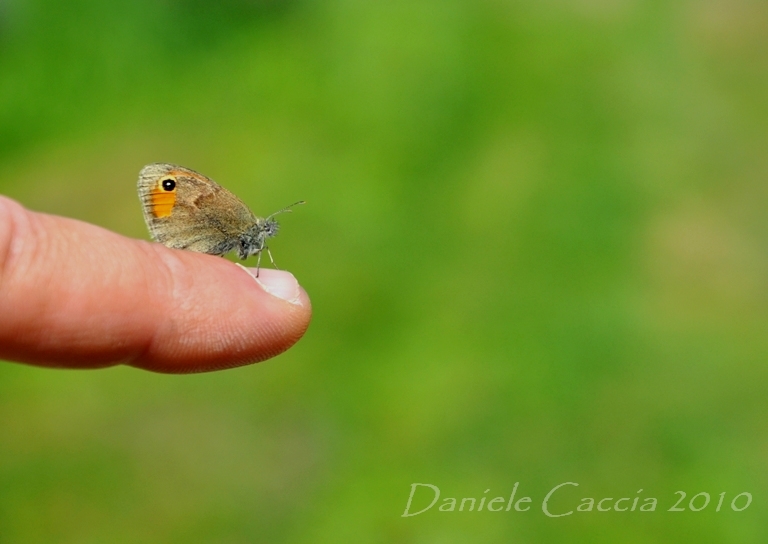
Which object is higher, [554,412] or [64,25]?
[64,25]

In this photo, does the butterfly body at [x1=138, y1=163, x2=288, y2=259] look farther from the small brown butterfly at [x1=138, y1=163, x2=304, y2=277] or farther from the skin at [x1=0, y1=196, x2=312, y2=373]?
the skin at [x1=0, y1=196, x2=312, y2=373]

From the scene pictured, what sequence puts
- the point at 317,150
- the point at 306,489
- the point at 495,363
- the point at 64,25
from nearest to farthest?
1. the point at 306,489
2. the point at 495,363
3. the point at 317,150
4. the point at 64,25

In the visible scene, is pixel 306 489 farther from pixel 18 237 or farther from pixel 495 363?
pixel 18 237

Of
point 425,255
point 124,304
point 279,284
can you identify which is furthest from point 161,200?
point 425,255

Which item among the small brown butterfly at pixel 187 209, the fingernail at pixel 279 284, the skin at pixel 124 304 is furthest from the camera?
the small brown butterfly at pixel 187 209

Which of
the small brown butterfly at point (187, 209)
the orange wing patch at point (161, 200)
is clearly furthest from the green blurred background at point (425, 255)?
the orange wing patch at point (161, 200)

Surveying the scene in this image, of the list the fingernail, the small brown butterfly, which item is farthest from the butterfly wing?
the fingernail

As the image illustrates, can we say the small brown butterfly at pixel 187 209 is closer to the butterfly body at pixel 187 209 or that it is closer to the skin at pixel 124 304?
the butterfly body at pixel 187 209

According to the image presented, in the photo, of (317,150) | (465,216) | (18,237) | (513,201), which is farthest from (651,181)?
(18,237)
